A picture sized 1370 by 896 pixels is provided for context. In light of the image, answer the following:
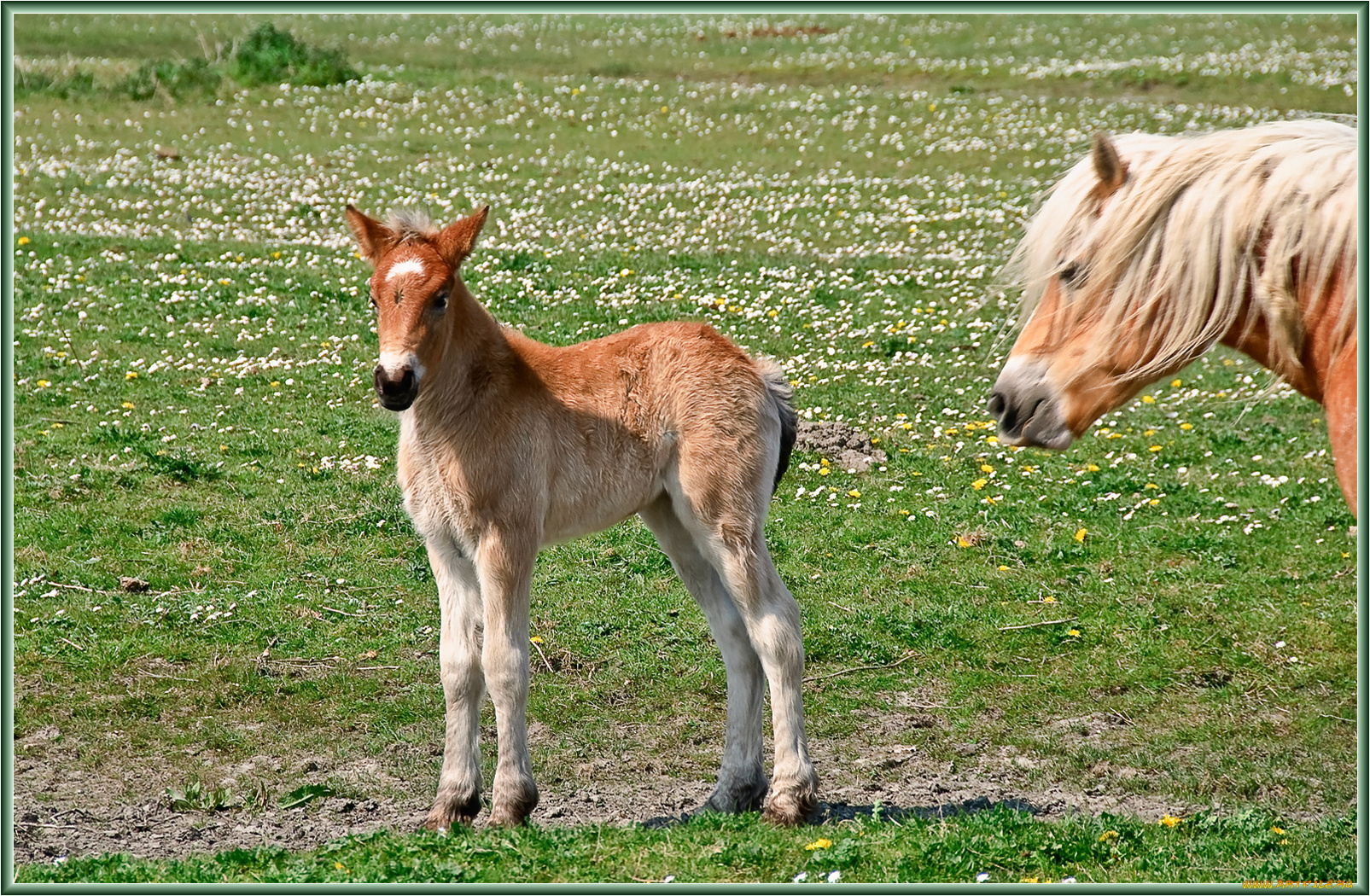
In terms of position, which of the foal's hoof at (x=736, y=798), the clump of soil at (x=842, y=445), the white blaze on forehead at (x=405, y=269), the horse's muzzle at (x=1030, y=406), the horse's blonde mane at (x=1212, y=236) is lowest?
the clump of soil at (x=842, y=445)

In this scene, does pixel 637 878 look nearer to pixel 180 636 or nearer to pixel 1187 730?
pixel 1187 730

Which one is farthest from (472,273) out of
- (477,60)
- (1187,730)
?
(477,60)

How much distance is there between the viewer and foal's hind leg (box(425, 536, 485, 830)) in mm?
6602

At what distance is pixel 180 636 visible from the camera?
8.93 metres

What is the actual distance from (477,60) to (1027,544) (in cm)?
2989

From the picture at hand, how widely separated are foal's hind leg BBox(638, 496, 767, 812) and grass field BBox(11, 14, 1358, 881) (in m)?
0.41

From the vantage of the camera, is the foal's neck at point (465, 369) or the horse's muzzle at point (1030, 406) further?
the foal's neck at point (465, 369)

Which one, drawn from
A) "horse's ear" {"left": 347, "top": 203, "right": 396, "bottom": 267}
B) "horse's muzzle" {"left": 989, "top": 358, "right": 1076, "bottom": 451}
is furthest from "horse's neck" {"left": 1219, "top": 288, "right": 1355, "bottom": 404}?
"horse's ear" {"left": 347, "top": 203, "right": 396, "bottom": 267}

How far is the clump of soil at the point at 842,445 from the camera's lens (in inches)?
469

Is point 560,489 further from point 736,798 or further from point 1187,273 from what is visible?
point 1187,273

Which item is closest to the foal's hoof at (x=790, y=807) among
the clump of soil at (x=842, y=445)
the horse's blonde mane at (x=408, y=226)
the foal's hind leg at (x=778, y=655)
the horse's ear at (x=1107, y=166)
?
the foal's hind leg at (x=778, y=655)

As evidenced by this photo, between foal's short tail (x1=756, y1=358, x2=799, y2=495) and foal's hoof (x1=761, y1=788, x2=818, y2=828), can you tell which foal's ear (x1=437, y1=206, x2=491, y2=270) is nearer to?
foal's short tail (x1=756, y1=358, x2=799, y2=495)

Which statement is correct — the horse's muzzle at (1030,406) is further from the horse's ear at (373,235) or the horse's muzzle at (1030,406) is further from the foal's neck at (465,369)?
the horse's ear at (373,235)

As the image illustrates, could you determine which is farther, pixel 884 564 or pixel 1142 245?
pixel 884 564
